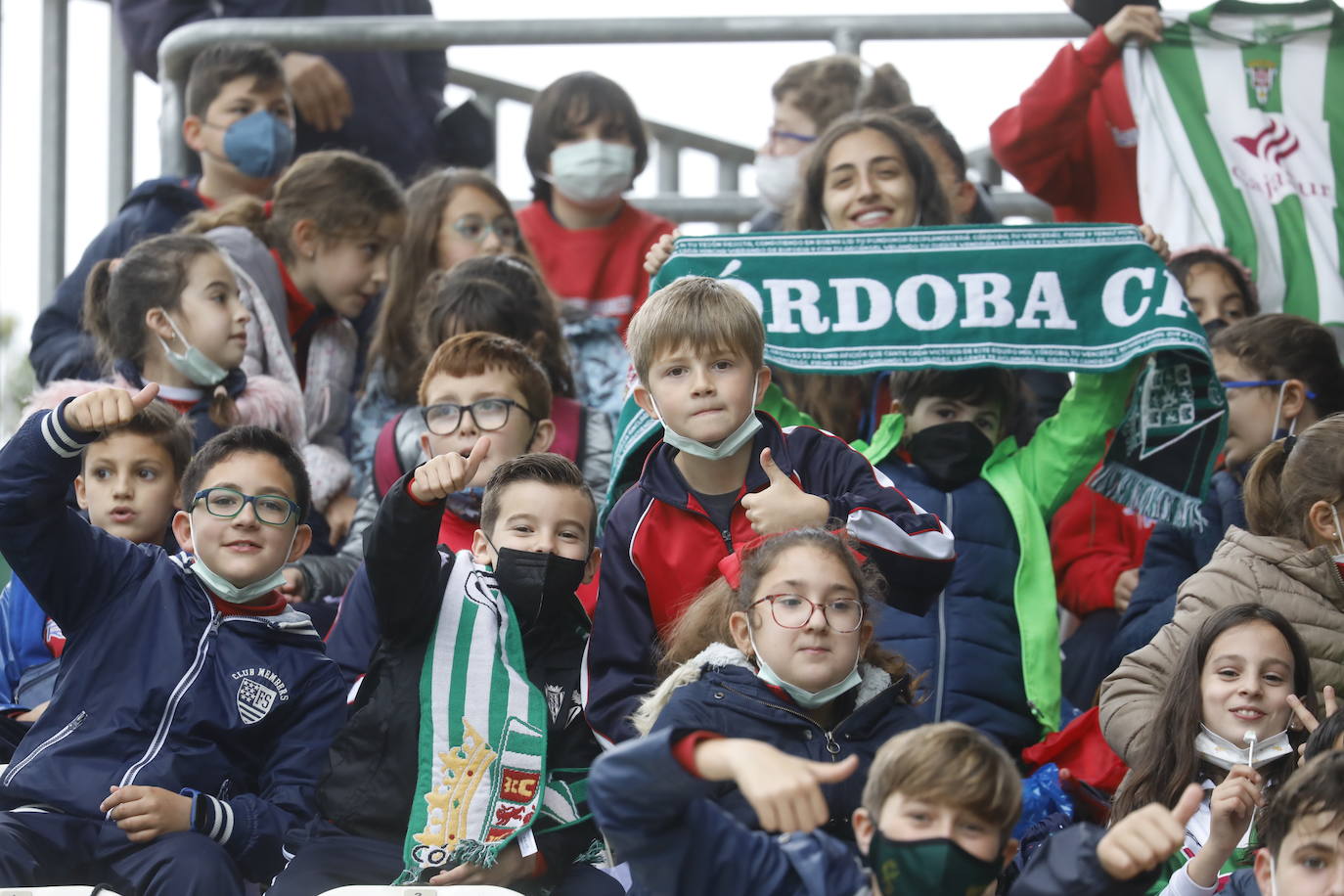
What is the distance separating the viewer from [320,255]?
21.9 feet

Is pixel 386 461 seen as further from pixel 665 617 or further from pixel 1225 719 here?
pixel 1225 719

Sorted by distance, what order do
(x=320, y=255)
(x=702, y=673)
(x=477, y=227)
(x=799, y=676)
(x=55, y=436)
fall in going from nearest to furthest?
1. (x=799, y=676)
2. (x=702, y=673)
3. (x=55, y=436)
4. (x=320, y=255)
5. (x=477, y=227)

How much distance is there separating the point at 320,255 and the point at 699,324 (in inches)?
103

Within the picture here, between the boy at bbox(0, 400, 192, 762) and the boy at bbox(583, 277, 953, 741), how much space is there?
127cm

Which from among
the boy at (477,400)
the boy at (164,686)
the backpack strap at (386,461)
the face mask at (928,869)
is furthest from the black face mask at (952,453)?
the face mask at (928,869)

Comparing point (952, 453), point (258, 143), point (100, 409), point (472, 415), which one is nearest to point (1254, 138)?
point (952, 453)

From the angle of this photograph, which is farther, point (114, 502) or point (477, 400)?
point (477, 400)

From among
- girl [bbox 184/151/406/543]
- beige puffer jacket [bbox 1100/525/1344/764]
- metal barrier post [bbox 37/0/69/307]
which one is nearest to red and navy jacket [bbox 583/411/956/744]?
beige puffer jacket [bbox 1100/525/1344/764]

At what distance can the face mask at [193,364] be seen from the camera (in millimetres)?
5719

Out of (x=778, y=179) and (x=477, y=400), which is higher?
(x=778, y=179)

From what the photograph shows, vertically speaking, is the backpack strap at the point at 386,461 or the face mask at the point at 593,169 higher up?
the face mask at the point at 593,169

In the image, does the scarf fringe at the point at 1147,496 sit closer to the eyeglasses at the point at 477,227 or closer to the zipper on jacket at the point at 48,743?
the eyeglasses at the point at 477,227

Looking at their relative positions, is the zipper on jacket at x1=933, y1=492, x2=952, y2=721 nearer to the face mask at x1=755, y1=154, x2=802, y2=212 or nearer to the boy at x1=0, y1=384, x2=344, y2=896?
the boy at x1=0, y1=384, x2=344, y2=896

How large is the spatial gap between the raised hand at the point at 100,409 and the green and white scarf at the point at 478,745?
0.79 meters
